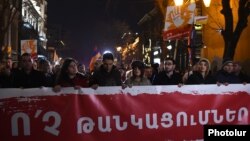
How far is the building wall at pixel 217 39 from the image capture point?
23000 mm

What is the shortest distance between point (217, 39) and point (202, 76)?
1706cm

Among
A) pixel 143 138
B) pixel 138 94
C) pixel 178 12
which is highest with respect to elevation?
pixel 178 12

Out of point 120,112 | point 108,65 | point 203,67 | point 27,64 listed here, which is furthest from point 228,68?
point 27,64

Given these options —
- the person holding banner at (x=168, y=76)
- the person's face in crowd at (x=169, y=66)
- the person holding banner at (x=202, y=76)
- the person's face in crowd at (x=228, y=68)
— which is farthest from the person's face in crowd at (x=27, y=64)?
the person's face in crowd at (x=228, y=68)

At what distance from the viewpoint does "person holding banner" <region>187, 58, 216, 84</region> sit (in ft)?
29.7

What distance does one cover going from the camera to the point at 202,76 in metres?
9.20

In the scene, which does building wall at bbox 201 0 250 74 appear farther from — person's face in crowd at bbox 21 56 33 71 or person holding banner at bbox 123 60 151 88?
person's face in crowd at bbox 21 56 33 71

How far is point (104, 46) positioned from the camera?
7888cm

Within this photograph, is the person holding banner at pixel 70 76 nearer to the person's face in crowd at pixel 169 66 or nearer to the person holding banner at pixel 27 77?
the person holding banner at pixel 27 77

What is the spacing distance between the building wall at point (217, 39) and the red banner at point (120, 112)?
14.9m

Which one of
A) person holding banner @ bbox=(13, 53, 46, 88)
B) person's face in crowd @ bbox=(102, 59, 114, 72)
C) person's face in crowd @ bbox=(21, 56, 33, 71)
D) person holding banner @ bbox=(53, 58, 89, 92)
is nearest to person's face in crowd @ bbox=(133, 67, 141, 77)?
person's face in crowd @ bbox=(102, 59, 114, 72)

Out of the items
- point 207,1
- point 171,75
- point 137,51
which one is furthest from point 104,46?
point 171,75

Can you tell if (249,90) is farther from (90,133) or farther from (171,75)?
(90,133)

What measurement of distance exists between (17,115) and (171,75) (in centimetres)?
320
